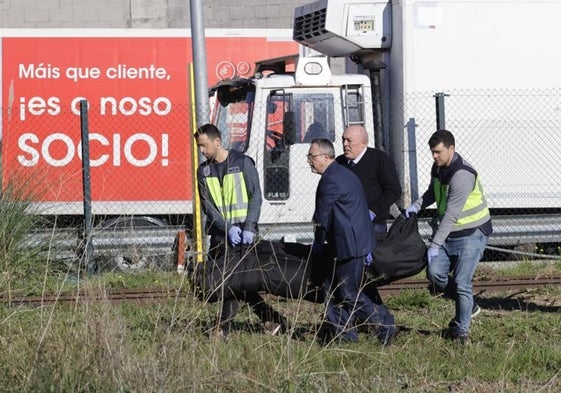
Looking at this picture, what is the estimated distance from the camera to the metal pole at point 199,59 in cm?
1220

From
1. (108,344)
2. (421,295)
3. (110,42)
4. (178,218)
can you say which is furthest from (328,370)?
(110,42)

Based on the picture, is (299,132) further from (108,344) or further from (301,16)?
(108,344)

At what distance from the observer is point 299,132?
12.4 m


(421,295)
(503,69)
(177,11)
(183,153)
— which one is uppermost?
(177,11)

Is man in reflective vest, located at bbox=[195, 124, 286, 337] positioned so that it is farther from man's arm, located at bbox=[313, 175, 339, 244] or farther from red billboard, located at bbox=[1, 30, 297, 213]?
red billboard, located at bbox=[1, 30, 297, 213]

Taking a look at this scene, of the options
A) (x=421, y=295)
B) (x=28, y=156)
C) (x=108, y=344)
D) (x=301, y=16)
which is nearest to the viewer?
(x=108, y=344)

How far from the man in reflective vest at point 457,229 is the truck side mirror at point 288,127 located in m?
3.80

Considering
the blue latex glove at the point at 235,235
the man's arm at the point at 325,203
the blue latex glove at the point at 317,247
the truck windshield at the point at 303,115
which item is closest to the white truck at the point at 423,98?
the truck windshield at the point at 303,115

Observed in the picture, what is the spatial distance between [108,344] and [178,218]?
864 cm

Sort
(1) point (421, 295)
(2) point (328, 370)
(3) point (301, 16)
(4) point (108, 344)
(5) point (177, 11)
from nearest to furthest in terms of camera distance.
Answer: (4) point (108, 344) < (2) point (328, 370) < (1) point (421, 295) < (3) point (301, 16) < (5) point (177, 11)

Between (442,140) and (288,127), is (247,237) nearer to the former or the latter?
(442,140)

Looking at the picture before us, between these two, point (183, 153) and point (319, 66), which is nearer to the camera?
point (319, 66)

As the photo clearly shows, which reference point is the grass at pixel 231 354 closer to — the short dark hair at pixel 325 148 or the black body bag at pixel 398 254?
the black body bag at pixel 398 254

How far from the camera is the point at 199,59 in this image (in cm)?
1217
